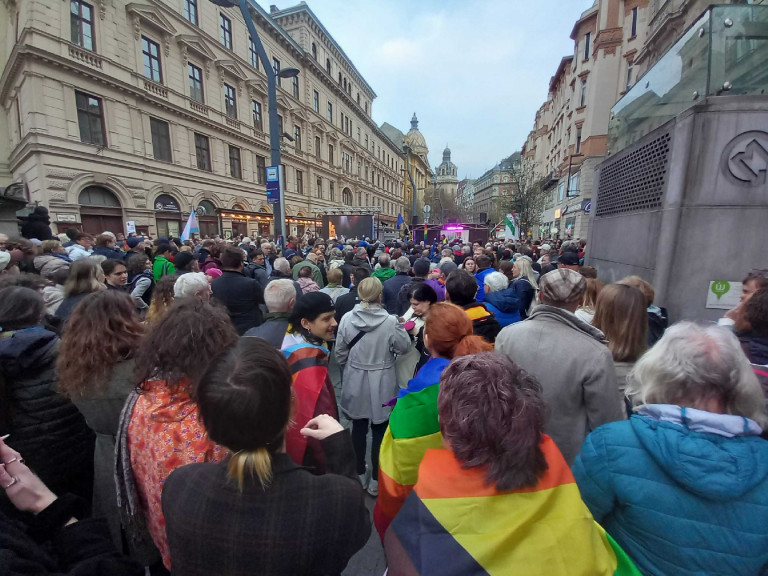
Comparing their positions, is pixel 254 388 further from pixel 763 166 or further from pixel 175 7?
pixel 175 7

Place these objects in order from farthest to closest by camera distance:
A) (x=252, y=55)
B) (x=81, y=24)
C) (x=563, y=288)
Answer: (x=252, y=55) → (x=81, y=24) → (x=563, y=288)

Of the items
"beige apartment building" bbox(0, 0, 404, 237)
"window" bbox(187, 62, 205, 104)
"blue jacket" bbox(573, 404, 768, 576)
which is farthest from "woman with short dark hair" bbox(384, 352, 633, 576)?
"window" bbox(187, 62, 205, 104)

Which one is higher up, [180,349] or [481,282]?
[180,349]

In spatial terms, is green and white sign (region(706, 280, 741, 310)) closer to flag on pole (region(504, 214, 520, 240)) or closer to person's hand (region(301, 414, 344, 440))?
person's hand (region(301, 414, 344, 440))

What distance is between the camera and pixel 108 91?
1564 cm

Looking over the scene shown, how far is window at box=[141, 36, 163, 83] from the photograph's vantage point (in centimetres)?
1745

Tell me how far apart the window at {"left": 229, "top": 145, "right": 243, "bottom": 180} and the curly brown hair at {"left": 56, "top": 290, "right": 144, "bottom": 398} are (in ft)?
80.5

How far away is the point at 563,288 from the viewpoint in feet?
6.99

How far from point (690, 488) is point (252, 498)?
4.41 ft

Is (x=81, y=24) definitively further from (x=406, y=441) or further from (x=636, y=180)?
(x=406, y=441)

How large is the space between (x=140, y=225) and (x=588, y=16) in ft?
115

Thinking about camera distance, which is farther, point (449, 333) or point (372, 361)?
point (372, 361)

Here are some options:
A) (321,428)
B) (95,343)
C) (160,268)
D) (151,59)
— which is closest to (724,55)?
(321,428)

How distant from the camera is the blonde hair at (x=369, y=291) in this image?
3029 millimetres
